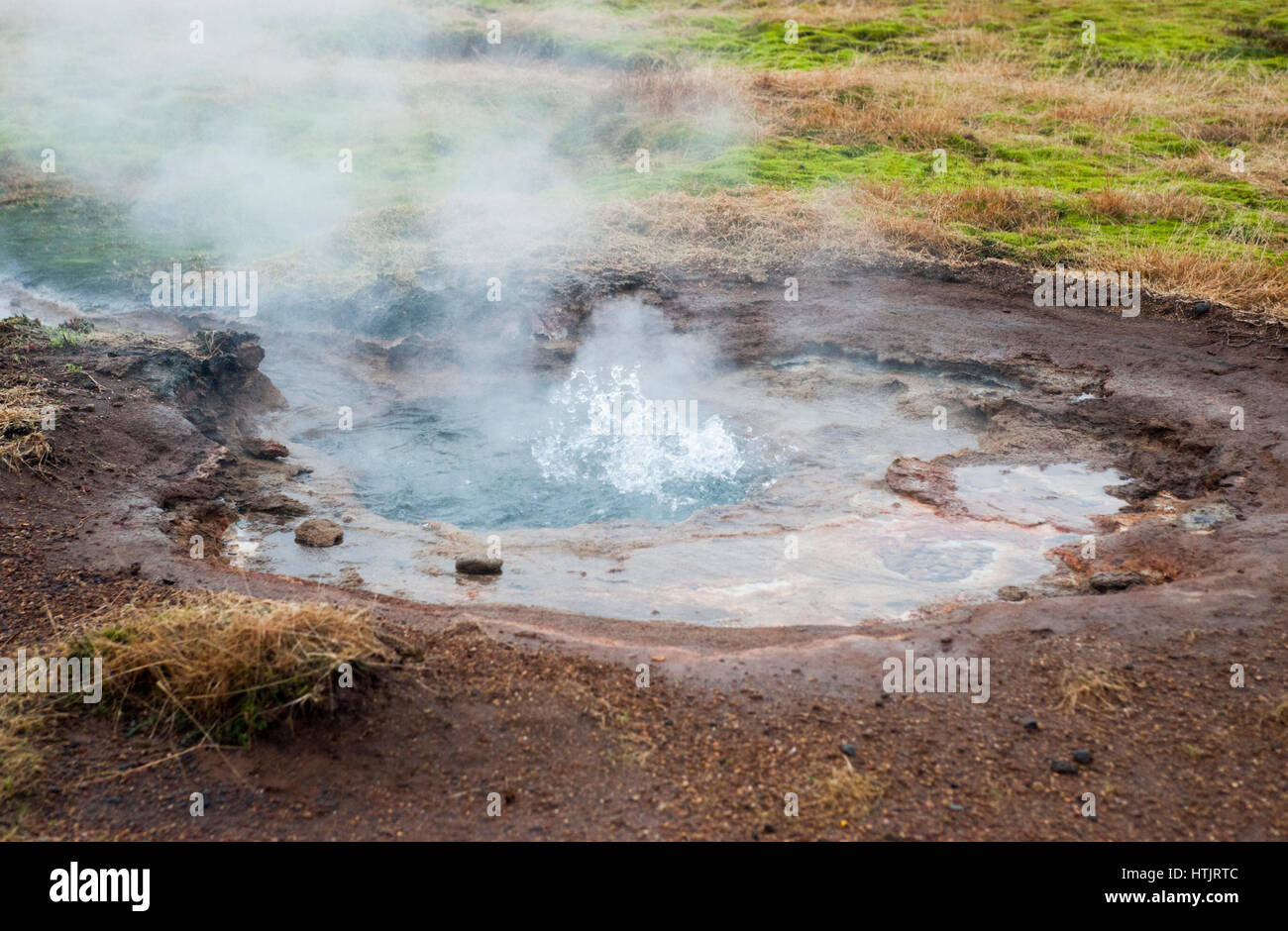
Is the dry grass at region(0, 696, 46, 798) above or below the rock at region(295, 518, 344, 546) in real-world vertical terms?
below

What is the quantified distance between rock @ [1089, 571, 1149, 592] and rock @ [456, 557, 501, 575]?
11.8 ft

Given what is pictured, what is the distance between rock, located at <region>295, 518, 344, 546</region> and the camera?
20.1ft

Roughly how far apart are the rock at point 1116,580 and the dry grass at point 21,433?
669 cm

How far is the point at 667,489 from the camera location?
7.07 metres

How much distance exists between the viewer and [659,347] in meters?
9.35

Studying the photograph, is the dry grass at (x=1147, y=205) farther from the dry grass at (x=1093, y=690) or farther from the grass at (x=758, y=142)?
the dry grass at (x=1093, y=690)

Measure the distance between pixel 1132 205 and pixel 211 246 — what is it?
11717 millimetres

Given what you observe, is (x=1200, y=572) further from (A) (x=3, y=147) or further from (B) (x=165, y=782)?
(A) (x=3, y=147)

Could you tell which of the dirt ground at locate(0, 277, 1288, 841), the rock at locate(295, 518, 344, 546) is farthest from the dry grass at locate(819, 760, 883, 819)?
the rock at locate(295, 518, 344, 546)

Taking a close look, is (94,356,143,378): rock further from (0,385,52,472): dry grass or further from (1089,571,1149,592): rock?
(1089,571,1149,592): rock

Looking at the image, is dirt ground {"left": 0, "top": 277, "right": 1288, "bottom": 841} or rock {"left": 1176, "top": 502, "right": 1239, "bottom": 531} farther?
rock {"left": 1176, "top": 502, "right": 1239, "bottom": 531}

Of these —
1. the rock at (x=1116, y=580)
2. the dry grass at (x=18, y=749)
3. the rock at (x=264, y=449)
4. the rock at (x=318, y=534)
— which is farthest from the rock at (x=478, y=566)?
the rock at (x=1116, y=580)

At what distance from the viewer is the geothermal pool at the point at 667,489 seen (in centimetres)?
563
